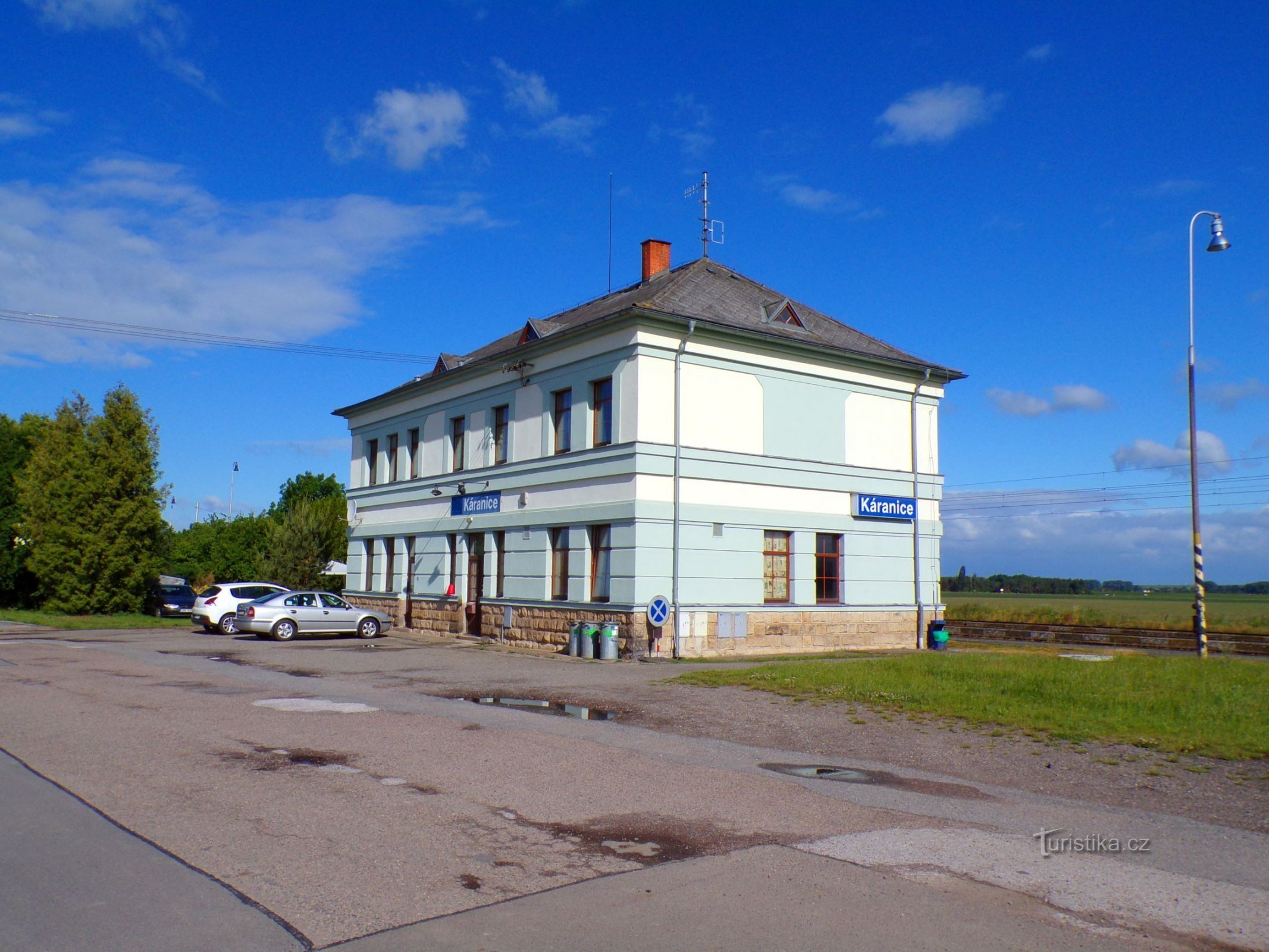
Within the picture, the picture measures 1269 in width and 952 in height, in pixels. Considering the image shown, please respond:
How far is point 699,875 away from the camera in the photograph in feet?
19.5

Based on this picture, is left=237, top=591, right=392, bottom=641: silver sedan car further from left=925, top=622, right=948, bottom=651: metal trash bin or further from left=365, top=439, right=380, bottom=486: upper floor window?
left=925, top=622, right=948, bottom=651: metal trash bin

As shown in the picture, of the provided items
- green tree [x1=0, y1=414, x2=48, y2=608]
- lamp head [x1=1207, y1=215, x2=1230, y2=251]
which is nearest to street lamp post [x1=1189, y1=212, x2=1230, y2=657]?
lamp head [x1=1207, y1=215, x2=1230, y2=251]

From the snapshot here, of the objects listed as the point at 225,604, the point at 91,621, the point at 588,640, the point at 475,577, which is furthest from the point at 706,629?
the point at 91,621

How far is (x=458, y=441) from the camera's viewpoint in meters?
31.9

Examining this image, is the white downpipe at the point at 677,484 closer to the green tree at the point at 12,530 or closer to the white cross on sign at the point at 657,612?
the white cross on sign at the point at 657,612

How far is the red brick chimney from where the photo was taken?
3175 cm

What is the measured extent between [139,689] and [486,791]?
9.43 meters

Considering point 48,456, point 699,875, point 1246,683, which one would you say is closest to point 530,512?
point 1246,683

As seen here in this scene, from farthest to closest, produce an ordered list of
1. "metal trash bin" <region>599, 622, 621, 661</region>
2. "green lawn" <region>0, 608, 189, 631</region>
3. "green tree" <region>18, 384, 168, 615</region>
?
"green tree" <region>18, 384, 168, 615</region> < "green lawn" <region>0, 608, 189, 631</region> < "metal trash bin" <region>599, 622, 621, 661</region>

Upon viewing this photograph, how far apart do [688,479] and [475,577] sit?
8.80 meters

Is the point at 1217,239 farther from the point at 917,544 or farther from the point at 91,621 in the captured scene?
the point at 91,621

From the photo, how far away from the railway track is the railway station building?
9566 millimetres

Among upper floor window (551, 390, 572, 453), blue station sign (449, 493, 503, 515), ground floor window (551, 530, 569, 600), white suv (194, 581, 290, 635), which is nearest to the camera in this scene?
ground floor window (551, 530, 569, 600)

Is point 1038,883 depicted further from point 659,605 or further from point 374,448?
point 374,448
